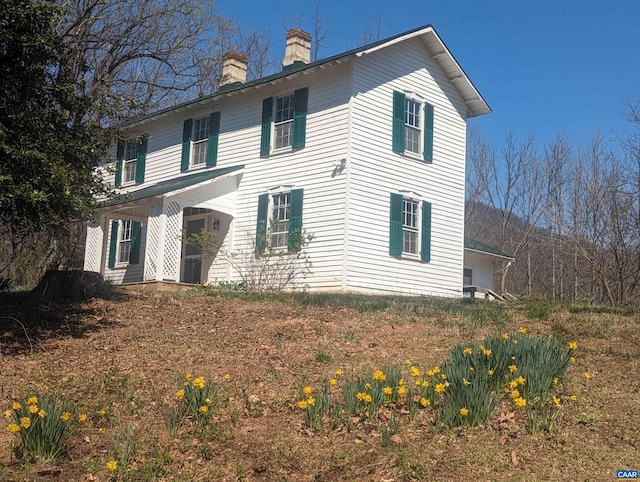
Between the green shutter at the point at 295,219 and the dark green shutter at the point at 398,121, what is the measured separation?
2706mm

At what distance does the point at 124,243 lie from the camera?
70.6 ft

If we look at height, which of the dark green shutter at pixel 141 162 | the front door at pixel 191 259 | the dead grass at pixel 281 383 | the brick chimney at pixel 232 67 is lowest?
the dead grass at pixel 281 383

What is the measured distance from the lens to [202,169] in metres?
20.1

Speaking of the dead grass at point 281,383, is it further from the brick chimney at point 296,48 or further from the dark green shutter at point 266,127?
the brick chimney at point 296,48

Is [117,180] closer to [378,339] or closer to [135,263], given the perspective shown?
[135,263]

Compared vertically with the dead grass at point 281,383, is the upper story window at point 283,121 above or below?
above

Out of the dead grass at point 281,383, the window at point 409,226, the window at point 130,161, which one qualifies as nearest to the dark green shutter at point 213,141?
the window at point 130,161

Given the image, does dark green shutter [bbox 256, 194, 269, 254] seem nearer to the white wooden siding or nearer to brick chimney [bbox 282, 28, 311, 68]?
the white wooden siding

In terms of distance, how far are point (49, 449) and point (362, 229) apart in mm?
11409

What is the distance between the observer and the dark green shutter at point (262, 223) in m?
17.0

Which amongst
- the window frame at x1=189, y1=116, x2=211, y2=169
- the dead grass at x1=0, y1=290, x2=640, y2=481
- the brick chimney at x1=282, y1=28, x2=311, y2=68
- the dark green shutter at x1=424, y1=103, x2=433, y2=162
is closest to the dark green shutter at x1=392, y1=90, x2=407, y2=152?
the dark green shutter at x1=424, y1=103, x2=433, y2=162

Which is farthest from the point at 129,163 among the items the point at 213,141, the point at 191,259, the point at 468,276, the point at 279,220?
the point at 468,276

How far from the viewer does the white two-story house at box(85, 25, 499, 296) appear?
16547 millimetres

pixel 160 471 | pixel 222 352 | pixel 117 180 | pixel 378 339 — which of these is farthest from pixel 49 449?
pixel 117 180
